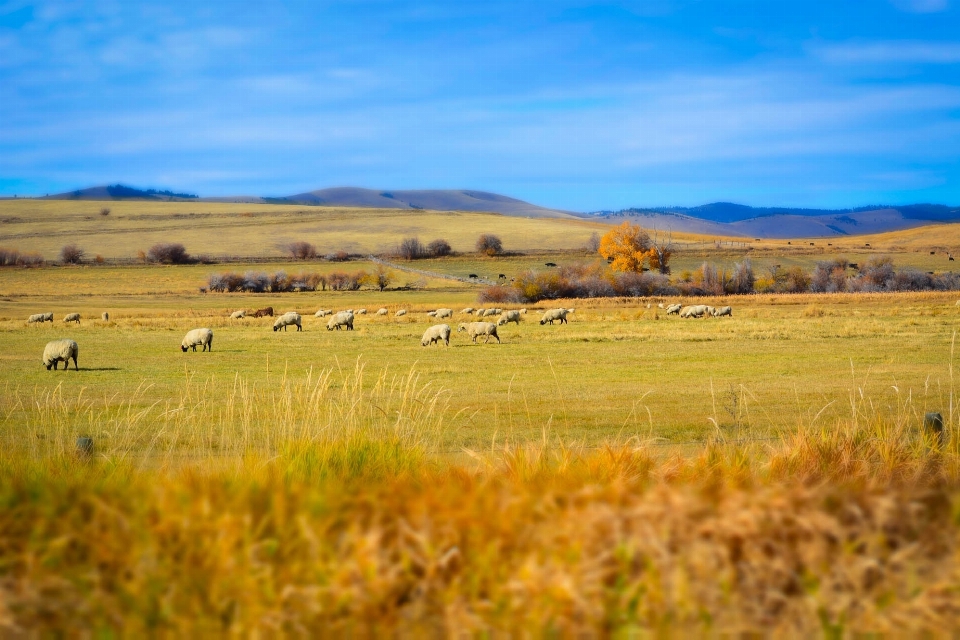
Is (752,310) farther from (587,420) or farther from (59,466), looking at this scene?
(59,466)

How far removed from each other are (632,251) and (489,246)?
93.0 feet

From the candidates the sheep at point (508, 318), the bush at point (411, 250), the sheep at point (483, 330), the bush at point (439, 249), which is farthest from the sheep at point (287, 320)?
the bush at point (439, 249)

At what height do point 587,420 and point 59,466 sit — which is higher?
point 59,466

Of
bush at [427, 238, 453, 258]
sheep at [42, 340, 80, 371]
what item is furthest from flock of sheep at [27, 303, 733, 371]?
bush at [427, 238, 453, 258]

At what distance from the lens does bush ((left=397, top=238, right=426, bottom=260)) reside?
11756cm

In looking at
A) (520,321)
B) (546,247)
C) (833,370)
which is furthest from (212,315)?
(546,247)

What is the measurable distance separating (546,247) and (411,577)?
124733mm

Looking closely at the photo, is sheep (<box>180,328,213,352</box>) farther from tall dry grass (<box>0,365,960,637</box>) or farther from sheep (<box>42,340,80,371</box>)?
tall dry grass (<box>0,365,960,637</box>)

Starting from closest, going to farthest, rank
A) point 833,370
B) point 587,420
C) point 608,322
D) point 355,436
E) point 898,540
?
1. point 898,540
2. point 355,436
3. point 587,420
4. point 833,370
5. point 608,322

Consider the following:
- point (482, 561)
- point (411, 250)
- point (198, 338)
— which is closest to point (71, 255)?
point (411, 250)

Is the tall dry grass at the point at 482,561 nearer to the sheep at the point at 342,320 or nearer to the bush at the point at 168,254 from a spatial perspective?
the sheep at the point at 342,320

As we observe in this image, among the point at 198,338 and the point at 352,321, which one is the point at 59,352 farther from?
the point at 352,321

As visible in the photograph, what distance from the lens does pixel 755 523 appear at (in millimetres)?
3521

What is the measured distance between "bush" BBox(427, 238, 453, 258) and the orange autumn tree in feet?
96.0
